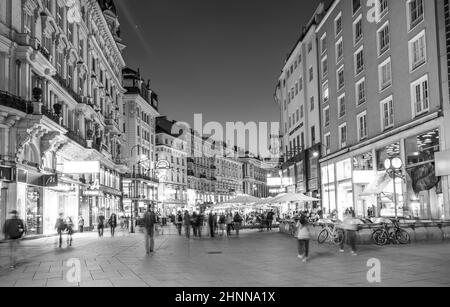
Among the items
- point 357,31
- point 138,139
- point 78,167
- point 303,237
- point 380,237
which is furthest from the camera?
point 138,139

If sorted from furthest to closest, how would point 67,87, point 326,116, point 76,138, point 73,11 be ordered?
point 326,116, point 73,11, point 76,138, point 67,87

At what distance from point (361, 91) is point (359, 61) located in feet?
8.02

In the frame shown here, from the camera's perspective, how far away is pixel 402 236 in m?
23.5

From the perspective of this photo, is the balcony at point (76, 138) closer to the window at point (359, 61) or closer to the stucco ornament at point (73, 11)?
the stucco ornament at point (73, 11)

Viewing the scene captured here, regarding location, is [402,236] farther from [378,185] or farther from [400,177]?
[378,185]

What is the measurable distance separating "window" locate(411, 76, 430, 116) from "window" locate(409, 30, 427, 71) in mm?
984

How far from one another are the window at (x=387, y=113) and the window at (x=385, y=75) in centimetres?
101

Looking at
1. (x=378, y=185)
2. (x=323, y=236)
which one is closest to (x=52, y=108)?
(x=323, y=236)

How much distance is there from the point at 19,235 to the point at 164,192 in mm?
83381

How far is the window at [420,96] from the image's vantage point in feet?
99.5
